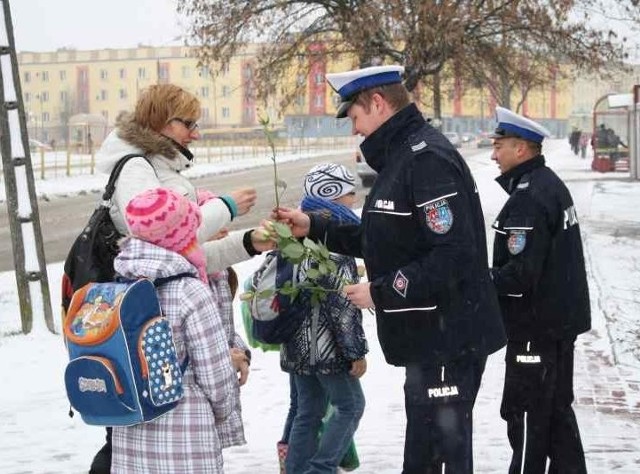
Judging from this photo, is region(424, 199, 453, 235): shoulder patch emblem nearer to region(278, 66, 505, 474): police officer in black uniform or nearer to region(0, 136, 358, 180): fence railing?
region(278, 66, 505, 474): police officer in black uniform

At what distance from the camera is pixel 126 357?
3.45m

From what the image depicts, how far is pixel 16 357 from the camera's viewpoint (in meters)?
8.41

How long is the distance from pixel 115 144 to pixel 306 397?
1.40 meters

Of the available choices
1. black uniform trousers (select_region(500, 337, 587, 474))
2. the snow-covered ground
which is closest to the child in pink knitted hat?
black uniform trousers (select_region(500, 337, 587, 474))

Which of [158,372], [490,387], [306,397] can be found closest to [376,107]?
[158,372]

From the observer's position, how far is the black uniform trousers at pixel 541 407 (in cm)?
467

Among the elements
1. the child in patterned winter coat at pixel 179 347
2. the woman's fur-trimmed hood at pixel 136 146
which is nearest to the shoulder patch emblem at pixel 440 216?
the child in patterned winter coat at pixel 179 347

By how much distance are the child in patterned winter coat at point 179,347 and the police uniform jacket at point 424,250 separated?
1.89 ft

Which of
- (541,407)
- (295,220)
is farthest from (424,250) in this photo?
(541,407)

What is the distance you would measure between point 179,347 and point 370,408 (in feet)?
11.0

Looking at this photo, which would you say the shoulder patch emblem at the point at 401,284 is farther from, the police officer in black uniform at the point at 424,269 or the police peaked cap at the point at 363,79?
the police peaked cap at the point at 363,79

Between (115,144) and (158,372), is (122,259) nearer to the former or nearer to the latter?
(158,372)

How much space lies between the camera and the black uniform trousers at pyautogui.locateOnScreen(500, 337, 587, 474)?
467cm

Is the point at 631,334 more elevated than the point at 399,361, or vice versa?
the point at 399,361
